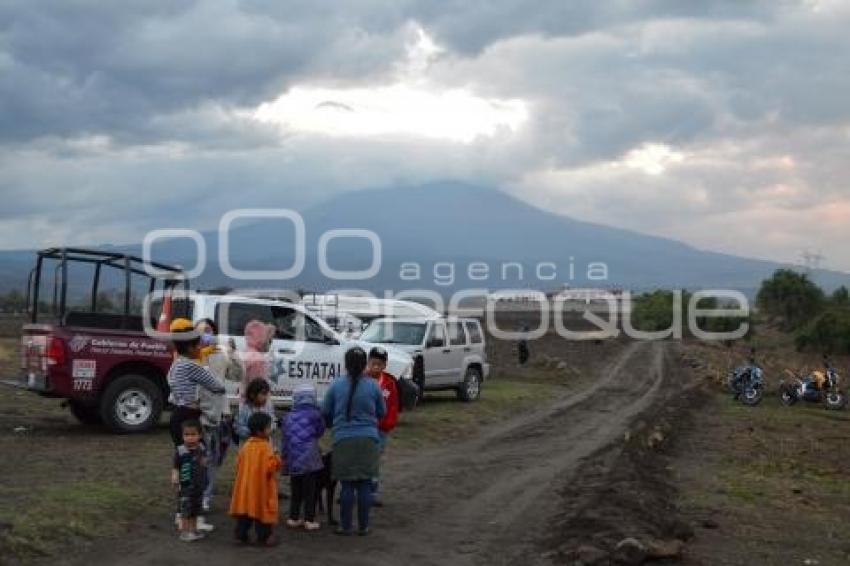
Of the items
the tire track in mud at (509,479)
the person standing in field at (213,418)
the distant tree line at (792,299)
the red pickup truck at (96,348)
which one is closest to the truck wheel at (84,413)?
the red pickup truck at (96,348)

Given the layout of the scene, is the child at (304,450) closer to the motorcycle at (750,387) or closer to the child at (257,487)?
the child at (257,487)

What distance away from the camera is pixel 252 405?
8.82 meters

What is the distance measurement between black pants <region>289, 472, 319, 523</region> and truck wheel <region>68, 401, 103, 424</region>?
6.67m

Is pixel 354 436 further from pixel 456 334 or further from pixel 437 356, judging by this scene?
pixel 456 334

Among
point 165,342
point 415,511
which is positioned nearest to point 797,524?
point 415,511

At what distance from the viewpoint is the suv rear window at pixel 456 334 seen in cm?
2202

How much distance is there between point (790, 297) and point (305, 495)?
92.6 m

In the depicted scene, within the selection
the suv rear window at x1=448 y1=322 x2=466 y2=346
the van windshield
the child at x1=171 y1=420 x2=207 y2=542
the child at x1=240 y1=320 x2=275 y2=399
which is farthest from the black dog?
the suv rear window at x1=448 y1=322 x2=466 y2=346

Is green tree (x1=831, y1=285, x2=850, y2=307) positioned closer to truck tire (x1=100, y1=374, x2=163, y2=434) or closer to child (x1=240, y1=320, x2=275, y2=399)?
truck tire (x1=100, y1=374, x2=163, y2=434)

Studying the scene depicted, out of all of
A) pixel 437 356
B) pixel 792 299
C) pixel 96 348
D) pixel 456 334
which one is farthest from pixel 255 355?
pixel 792 299

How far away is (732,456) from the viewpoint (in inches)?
628

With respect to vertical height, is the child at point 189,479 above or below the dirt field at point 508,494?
above

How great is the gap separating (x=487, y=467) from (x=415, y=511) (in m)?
3.34

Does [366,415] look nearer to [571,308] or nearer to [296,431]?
[296,431]
